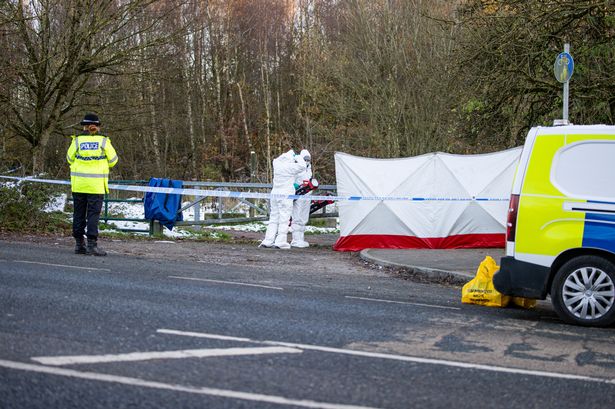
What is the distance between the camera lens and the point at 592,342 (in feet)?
25.9

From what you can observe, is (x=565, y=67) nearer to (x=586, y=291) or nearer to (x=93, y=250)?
(x=586, y=291)

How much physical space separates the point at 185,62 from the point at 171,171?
5814mm

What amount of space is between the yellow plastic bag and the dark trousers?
599cm

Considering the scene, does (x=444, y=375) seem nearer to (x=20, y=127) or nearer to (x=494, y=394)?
(x=494, y=394)

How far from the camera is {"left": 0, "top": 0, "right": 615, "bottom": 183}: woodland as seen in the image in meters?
17.0

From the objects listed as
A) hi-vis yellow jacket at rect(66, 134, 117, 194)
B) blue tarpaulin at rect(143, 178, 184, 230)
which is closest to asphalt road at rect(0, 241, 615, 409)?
hi-vis yellow jacket at rect(66, 134, 117, 194)

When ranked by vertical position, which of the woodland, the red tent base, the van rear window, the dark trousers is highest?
the woodland

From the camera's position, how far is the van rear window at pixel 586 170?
890 cm

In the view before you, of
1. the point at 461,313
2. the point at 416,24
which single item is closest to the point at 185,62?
the point at 416,24

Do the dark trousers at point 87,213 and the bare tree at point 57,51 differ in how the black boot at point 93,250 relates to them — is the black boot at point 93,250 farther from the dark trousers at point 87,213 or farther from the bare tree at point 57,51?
the bare tree at point 57,51

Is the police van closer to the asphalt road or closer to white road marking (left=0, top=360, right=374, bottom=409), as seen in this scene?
the asphalt road

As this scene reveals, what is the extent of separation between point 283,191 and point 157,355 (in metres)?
11.6

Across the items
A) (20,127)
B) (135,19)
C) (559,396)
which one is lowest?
(559,396)

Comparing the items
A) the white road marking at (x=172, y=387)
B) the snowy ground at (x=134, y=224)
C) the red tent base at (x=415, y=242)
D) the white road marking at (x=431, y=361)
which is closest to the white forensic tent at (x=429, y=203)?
the red tent base at (x=415, y=242)
